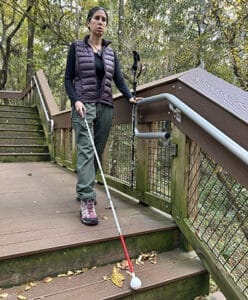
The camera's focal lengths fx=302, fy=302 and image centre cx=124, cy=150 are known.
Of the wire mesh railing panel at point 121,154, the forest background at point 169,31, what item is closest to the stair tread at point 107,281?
the wire mesh railing panel at point 121,154

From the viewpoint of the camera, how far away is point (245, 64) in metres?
5.43

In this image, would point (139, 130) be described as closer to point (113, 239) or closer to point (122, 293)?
point (113, 239)

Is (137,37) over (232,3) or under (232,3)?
under

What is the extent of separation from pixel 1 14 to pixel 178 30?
7.81m

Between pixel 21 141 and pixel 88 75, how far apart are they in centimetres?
400

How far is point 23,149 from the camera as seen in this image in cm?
555

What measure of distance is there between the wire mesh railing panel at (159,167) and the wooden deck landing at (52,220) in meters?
0.18

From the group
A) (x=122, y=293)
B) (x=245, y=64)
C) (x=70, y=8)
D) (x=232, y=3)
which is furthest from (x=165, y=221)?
(x=70, y=8)

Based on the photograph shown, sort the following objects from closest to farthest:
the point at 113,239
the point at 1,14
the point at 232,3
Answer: the point at 113,239, the point at 232,3, the point at 1,14

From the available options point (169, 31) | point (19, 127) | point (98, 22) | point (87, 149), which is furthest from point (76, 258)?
point (169, 31)

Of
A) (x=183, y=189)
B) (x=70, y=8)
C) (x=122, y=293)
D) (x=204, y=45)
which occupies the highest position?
(x=70, y=8)

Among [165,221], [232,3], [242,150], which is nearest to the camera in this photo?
[242,150]

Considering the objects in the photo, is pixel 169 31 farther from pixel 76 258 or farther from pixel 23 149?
pixel 76 258

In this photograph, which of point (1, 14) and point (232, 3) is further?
point (1, 14)
